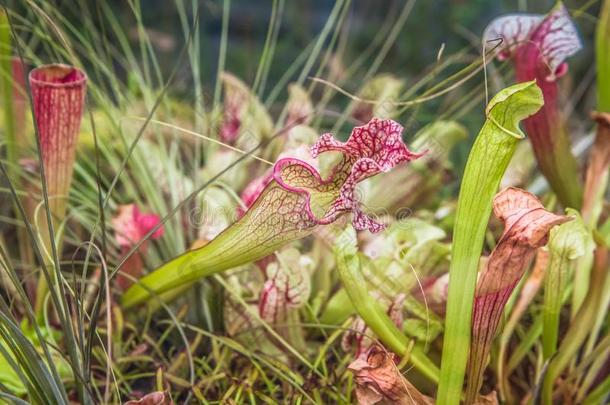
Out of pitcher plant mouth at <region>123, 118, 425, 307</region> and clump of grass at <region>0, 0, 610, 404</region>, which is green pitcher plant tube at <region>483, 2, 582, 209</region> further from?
pitcher plant mouth at <region>123, 118, 425, 307</region>

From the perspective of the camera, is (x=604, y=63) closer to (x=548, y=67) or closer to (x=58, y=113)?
(x=548, y=67)

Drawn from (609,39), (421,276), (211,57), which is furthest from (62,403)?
(211,57)

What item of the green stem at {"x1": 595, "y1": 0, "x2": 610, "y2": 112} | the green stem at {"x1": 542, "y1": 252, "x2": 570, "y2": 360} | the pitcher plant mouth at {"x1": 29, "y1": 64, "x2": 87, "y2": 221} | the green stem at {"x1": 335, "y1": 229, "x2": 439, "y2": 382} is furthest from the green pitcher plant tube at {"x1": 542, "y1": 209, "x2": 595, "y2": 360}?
the pitcher plant mouth at {"x1": 29, "y1": 64, "x2": 87, "y2": 221}

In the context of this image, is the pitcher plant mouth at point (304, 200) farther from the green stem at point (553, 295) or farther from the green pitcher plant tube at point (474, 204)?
the green stem at point (553, 295)

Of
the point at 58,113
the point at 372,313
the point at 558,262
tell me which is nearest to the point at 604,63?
the point at 558,262

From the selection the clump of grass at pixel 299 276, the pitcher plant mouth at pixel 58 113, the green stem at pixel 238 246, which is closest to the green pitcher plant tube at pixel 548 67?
the clump of grass at pixel 299 276
